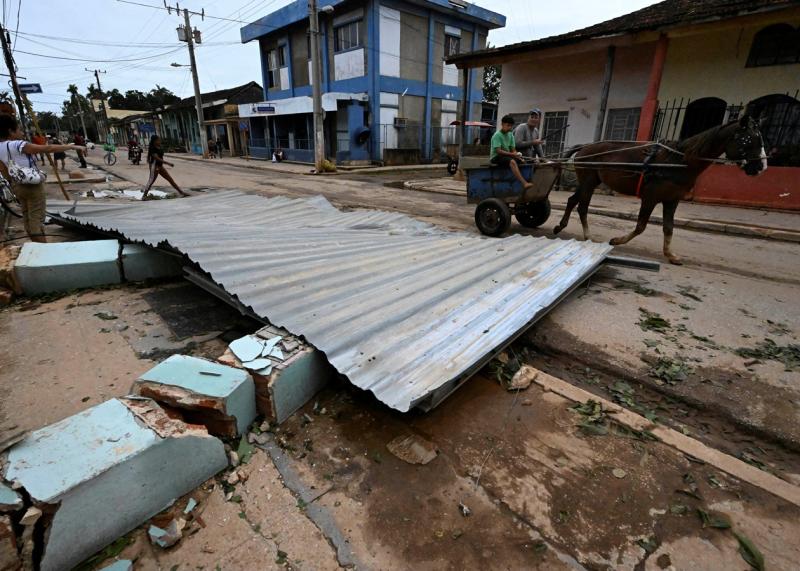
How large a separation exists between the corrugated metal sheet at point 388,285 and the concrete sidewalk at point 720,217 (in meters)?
5.22

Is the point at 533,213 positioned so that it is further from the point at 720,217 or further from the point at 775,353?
the point at 720,217

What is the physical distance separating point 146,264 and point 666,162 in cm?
690

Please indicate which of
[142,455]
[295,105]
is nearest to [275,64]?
[295,105]

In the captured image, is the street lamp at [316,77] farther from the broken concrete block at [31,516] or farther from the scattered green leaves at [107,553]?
the broken concrete block at [31,516]

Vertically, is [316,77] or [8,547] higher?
[316,77]

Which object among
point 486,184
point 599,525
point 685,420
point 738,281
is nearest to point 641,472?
point 599,525

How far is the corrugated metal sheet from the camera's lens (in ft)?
8.62

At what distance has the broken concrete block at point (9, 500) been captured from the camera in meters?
1.56

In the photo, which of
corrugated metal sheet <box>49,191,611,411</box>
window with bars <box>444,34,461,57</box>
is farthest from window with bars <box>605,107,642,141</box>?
window with bars <box>444,34,461,57</box>

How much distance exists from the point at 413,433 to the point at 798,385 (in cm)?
290

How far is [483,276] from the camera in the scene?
408 cm

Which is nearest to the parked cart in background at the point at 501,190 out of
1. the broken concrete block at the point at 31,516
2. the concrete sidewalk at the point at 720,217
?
the concrete sidewalk at the point at 720,217

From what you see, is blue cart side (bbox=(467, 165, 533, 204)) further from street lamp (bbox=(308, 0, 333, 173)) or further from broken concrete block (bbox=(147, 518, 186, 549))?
street lamp (bbox=(308, 0, 333, 173))

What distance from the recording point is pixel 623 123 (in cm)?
1335
